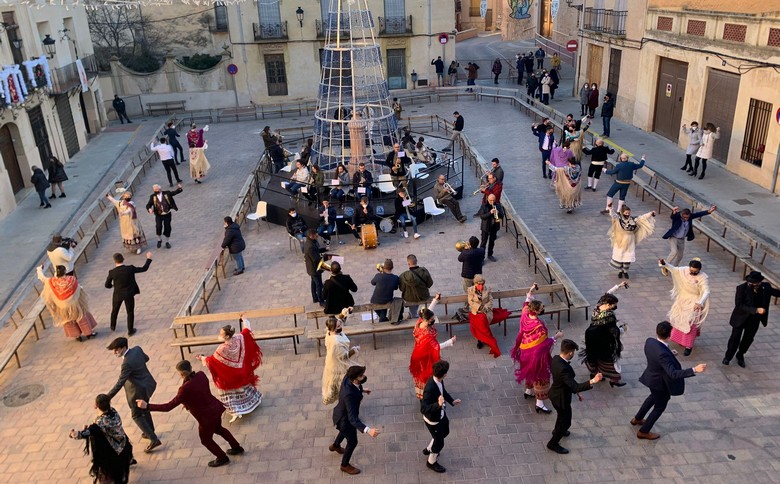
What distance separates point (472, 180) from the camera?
17.9 meters

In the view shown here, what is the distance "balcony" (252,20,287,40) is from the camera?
31.0m

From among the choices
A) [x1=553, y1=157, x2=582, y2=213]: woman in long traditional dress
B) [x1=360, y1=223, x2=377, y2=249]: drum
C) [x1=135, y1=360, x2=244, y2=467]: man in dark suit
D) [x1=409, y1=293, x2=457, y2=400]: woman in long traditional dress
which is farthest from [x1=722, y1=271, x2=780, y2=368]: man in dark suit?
[x1=360, y1=223, x2=377, y2=249]: drum

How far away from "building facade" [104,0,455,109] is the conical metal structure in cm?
1539

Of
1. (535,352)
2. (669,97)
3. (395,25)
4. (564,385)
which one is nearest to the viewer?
(564,385)

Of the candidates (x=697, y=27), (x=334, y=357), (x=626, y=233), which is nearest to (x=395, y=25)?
(x=697, y=27)

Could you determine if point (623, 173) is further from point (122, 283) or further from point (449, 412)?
point (122, 283)

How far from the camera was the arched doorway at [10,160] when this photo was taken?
19359mm

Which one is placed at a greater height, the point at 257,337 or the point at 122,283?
the point at 122,283

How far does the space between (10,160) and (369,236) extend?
43.6 feet

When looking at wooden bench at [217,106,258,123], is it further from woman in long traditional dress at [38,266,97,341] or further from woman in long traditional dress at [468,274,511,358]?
woman in long traditional dress at [468,274,511,358]

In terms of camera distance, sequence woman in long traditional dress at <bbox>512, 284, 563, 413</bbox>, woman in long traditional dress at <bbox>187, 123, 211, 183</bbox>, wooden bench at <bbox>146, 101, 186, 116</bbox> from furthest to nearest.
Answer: wooden bench at <bbox>146, 101, 186, 116</bbox> → woman in long traditional dress at <bbox>187, 123, 211, 183</bbox> → woman in long traditional dress at <bbox>512, 284, 563, 413</bbox>

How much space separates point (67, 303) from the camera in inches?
399

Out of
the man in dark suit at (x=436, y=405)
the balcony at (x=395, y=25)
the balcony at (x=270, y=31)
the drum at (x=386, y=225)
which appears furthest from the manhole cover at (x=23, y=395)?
the balcony at (x=395, y=25)

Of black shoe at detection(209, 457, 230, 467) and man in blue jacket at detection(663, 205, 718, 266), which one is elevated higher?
man in blue jacket at detection(663, 205, 718, 266)
